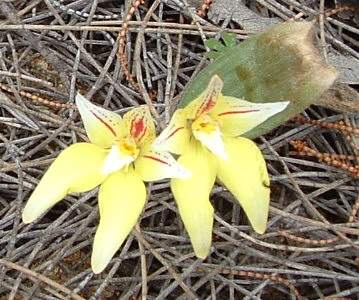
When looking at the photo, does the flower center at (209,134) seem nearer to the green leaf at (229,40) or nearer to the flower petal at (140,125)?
the flower petal at (140,125)

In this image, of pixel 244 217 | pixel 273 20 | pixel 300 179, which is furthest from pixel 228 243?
pixel 273 20

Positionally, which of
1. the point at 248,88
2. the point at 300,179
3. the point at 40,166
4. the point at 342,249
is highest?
the point at 248,88

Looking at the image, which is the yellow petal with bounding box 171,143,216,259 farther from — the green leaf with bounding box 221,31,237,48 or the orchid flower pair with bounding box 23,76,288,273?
the green leaf with bounding box 221,31,237,48

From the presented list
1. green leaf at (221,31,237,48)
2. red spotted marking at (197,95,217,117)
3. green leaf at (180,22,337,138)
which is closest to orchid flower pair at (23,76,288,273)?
red spotted marking at (197,95,217,117)

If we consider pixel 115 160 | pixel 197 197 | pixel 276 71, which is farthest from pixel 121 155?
pixel 276 71

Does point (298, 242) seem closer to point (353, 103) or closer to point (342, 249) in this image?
point (342, 249)

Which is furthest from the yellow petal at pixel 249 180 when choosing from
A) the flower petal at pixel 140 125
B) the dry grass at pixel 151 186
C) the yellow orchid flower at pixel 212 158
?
the dry grass at pixel 151 186
